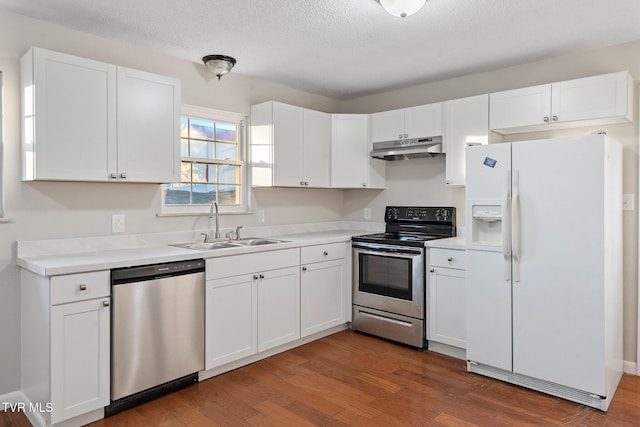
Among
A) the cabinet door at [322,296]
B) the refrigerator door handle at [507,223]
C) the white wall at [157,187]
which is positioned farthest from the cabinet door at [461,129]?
the cabinet door at [322,296]

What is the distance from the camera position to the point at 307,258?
367 cm

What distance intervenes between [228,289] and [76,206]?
1.17 m

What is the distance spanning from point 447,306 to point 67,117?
3.02 m

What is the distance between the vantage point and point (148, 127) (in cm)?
295

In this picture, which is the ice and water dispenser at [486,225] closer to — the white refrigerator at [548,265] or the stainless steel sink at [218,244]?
the white refrigerator at [548,265]

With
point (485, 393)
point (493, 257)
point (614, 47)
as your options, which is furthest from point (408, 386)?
point (614, 47)

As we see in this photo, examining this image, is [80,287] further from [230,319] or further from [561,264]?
[561,264]

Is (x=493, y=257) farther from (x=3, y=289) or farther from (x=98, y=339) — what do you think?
(x=3, y=289)

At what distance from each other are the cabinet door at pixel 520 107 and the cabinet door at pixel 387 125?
875 millimetres

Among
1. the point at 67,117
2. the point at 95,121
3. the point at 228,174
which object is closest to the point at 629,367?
the point at 228,174

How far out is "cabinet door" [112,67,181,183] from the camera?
283cm

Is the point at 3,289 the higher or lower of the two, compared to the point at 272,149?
lower

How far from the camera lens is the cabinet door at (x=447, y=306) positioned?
3369 mm

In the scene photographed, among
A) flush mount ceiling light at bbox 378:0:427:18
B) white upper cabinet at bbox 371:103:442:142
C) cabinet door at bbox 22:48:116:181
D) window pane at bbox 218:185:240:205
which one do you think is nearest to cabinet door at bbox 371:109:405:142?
white upper cabinet at bbox 371:103:442:142
